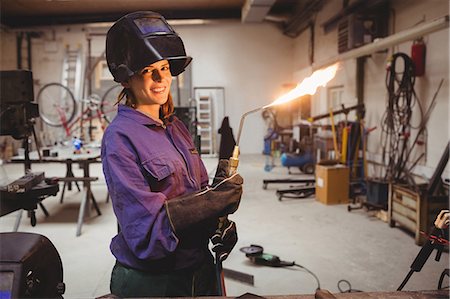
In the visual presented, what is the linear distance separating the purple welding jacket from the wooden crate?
287 centimetres

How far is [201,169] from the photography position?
1.46m

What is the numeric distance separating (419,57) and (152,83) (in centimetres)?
400

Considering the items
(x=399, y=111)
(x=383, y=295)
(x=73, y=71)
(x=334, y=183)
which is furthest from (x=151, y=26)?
(x=73, y=71)

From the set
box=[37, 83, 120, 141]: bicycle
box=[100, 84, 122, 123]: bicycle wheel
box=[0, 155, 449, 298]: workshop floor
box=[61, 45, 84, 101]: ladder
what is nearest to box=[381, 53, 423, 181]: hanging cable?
box=[0, 155, 449, 298]: workshop floor

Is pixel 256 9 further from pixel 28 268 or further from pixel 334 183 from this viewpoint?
pixel 28 268

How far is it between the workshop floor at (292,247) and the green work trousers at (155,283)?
1515mm

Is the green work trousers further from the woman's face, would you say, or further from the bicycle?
the bicycle

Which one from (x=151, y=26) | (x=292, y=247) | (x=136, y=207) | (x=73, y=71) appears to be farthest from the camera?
(x=73, y=71)

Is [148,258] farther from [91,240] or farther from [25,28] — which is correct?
[25,28]

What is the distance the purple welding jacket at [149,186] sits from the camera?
1.09 meters

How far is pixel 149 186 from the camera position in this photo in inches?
46.6

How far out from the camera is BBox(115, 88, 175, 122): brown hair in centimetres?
131

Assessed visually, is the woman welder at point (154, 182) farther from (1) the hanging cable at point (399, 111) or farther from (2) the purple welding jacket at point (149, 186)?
(1) the hanging cable at point (399, 111)

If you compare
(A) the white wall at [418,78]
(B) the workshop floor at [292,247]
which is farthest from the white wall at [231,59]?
(B) the workshop floor at [292,247]
